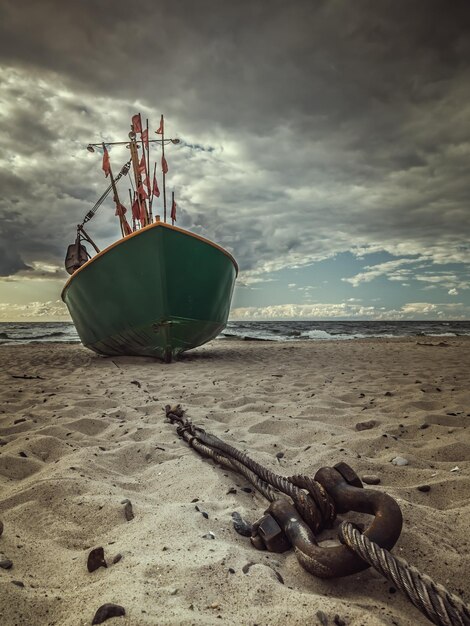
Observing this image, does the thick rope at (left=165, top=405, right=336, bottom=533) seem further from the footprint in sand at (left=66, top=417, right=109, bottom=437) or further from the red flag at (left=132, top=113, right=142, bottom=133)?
the red flag at (left=132, top=113, right=142, bottom=133)

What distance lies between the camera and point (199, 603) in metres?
0.96

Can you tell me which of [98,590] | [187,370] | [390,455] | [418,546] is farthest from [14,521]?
[187,370]

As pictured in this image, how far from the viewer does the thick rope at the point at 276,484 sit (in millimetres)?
1245

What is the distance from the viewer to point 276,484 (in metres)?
1.43

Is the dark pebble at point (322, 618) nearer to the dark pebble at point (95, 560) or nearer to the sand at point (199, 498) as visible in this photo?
the sand at point (199, 498)

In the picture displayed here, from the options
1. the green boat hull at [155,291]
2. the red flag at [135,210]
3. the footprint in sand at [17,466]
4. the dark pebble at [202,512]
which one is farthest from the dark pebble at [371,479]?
the red flag at [135,210]

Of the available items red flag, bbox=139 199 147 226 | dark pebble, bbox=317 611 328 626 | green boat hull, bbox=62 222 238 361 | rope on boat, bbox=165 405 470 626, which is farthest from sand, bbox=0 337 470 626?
red flag, bbox=139 199 147 226

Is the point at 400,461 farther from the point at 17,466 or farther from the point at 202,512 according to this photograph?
the point at 17,466

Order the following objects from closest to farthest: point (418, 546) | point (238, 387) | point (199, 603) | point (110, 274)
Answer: point (199, 603) < point (418, 546) < point (238, 387) < point (110, 274)

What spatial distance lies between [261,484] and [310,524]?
1.15 ft

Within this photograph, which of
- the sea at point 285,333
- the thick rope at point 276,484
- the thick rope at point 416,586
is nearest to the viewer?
the thick rope at point 416,586

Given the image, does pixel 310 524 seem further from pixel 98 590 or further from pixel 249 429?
pixel 249 429

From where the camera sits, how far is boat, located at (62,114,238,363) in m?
5.88

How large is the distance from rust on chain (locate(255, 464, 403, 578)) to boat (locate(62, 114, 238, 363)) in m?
4.99
